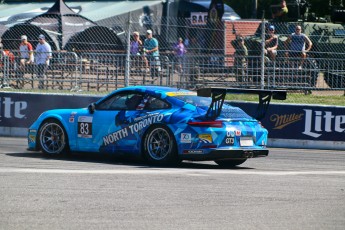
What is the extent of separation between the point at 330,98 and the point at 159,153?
25.9ft

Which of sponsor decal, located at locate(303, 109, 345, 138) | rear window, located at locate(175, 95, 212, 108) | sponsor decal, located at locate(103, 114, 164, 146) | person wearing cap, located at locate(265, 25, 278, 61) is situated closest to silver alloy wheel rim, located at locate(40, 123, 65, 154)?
sponsor decal, located at locate(103, 114, 164, 146)

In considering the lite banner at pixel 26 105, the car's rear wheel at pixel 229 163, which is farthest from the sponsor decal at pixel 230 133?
the lite banner at pixel 26 105

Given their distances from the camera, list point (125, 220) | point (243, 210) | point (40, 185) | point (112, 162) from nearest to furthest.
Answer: point (125, 220), point (243, 210), point (40, 185), point (112, 162)

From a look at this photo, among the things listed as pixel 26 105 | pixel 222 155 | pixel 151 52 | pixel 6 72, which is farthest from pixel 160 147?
pixel 6 72

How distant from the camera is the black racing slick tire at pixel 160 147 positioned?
505 inches

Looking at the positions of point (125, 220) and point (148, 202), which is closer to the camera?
point (125, 220)

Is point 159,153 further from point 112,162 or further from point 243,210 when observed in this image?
point 243,210

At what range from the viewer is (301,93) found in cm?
2022

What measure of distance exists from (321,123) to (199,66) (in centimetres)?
369

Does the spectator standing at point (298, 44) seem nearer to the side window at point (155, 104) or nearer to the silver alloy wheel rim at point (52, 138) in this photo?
the side window at point (155, 104)

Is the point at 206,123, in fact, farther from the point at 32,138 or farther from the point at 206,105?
the point at 32,138

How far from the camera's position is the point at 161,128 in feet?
42.4

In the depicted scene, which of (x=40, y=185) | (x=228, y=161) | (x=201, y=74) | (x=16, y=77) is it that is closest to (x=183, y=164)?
(x=228, y=161)

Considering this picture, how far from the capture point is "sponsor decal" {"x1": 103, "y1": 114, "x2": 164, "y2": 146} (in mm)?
13039
